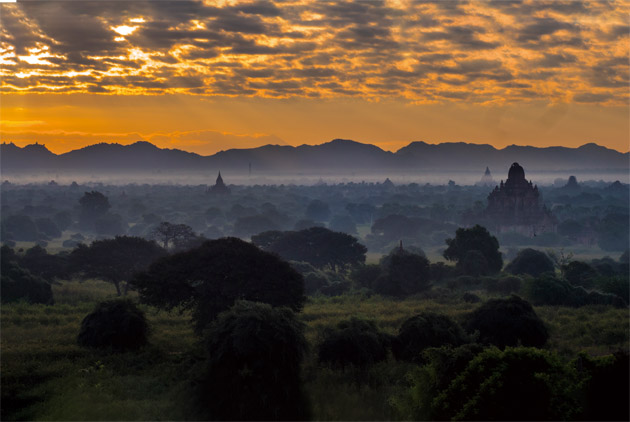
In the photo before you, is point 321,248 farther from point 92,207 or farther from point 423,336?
point 92,207

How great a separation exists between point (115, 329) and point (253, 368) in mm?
11072

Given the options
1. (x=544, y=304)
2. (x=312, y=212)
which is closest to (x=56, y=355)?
(x=544, y=304)

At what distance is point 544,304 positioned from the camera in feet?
157

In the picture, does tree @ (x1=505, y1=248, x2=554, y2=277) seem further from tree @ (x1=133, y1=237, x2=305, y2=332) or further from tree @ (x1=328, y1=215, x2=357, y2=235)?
tree @ (x1=328, y1=215, x2=357, y2=235)

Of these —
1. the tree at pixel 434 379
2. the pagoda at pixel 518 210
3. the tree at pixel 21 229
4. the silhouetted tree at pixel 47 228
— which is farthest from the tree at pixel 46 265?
the pagoda at pixel 518 210

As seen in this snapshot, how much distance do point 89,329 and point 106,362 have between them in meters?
3.76

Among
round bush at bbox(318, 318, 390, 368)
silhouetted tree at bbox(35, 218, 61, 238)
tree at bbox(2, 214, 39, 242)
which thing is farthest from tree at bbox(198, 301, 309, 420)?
silhouetted tree at bbox(35, 218, 61, 238)

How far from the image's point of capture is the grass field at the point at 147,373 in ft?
71.9

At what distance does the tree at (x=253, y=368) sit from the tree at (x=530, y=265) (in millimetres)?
52514

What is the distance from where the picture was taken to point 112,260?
2197 inches

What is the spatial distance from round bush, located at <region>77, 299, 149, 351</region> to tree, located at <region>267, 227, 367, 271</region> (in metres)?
44.8

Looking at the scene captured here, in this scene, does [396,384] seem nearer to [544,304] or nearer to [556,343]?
[556,343]

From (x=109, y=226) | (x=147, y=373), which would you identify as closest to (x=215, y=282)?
(x=147, y=373)

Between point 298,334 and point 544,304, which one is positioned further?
point 544,304
